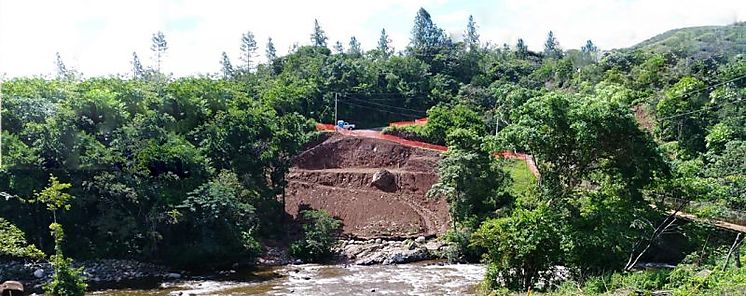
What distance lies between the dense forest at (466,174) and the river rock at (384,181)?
6.57 metres

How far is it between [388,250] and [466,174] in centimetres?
563

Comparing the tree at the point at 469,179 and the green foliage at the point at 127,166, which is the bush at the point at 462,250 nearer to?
the tree at the point at 469,179

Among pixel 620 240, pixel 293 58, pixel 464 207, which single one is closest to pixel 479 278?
pixel 464 207

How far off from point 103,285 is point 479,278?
1574cm

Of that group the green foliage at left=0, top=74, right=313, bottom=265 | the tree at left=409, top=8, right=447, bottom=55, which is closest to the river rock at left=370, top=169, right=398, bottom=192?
the green foliage at left=0, top=74, right=313, bottom=265

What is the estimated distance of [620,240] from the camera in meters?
19.4

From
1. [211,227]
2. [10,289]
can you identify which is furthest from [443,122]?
[10,289]

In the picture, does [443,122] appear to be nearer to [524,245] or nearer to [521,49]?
[524,245]

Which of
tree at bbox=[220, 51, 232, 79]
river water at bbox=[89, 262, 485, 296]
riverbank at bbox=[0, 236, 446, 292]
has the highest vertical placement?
tree at bbox=[220, 51, 232, 79]

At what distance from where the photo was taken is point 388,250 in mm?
31406

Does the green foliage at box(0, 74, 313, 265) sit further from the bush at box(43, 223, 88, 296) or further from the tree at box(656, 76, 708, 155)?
the tree at box(656, 76, 708, 155)

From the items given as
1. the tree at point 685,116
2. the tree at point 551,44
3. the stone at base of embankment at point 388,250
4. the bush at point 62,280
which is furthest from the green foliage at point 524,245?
the tree at point 551,44

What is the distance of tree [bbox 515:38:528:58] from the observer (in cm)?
8395

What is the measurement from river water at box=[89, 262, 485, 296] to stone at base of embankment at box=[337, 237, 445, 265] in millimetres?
765
